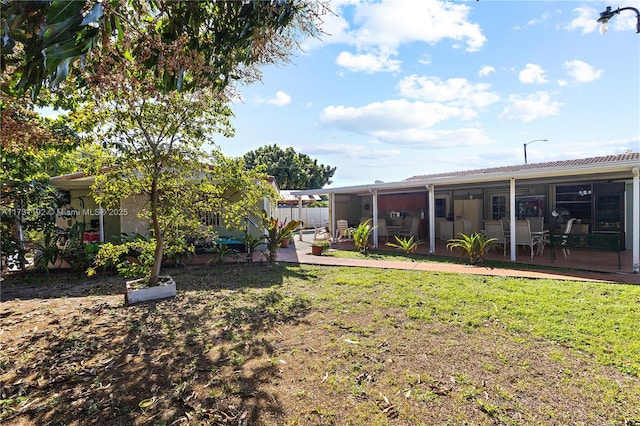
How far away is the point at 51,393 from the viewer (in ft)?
9.25

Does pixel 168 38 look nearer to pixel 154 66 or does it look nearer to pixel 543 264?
pixel 154 66

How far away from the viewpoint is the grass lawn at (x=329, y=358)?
100 inches

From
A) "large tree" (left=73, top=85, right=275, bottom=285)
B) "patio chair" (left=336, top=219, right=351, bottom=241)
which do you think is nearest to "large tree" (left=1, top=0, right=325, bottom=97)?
"large tree" (left=73, top=85, right=275, bottom=285)

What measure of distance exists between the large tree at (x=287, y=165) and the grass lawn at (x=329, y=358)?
2757 centimetres

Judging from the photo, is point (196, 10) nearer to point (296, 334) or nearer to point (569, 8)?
point (296, 334)

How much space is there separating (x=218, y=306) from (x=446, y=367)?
3735mm

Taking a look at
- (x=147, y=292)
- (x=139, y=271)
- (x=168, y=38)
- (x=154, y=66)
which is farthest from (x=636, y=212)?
(x=139, y=271)

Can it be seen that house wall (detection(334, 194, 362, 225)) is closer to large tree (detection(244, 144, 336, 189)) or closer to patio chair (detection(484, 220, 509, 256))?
patio chair (detection(484, 220, 509, 256))

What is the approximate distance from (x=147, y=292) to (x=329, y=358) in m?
3.99

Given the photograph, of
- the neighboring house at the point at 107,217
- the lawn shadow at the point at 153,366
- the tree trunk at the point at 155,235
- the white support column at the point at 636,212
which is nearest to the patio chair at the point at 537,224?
the white support column at the point at 636,212

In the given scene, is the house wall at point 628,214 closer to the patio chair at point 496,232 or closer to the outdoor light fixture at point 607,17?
the patio chair at point 496,232

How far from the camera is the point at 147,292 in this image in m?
5.74

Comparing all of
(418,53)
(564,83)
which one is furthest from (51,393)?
(564,83)

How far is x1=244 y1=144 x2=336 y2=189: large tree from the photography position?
33.0 metres
